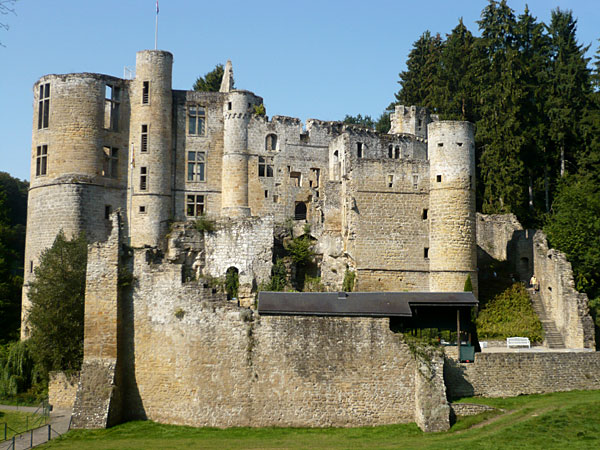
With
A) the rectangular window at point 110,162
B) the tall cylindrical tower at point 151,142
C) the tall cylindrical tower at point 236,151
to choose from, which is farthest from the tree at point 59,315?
the tall cylindrical tower at point 236,151

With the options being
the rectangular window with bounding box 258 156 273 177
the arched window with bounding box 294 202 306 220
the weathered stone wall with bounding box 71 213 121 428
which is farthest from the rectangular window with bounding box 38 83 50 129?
the weathered stone wall with bounding box 71 213 121 428

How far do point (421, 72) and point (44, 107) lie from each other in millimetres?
31350

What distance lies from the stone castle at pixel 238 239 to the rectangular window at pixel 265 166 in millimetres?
80

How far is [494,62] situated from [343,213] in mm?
16063

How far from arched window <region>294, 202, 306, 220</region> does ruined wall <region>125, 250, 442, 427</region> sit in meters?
17.6

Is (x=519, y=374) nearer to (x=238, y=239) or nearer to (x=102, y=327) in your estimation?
(x=102, y=327)

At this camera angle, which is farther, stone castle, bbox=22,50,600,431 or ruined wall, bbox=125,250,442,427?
stone castle, bbox=22,50,600,431

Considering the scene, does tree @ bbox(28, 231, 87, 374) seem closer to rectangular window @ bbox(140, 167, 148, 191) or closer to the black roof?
the black roof

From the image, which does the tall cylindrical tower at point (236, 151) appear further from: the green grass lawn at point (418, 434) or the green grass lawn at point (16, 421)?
the green grass lawn at point (418, 434)

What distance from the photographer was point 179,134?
41.2 meters

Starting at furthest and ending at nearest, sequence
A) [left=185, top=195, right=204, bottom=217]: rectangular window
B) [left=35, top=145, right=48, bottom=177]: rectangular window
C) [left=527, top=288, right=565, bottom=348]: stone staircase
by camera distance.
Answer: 1. [left=185, top=195, right=204, bottom=217]: rectangular window
2. [left=35, top=145, right=48, bottom=177]: rectangular window
3. [left=527, top=288, right=565, bottom=348]: stone staircase

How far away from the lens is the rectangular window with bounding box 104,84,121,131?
39688 millimetres

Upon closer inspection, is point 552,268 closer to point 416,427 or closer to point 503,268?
point 503,268

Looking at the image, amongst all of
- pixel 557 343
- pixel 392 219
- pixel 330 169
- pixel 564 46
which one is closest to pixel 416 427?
pixel 557 343
